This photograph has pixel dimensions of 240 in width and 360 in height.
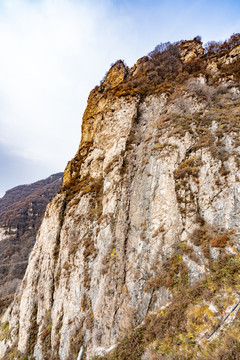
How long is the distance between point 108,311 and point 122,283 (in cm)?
202

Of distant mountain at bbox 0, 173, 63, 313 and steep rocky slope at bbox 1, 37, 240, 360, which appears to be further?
distant mountain at bbox 0, 173, 63, 313

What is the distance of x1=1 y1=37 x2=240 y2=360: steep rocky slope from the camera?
330 inches

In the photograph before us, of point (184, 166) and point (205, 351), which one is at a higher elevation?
point (184, 166)

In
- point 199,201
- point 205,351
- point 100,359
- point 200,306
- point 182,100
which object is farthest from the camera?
point 182,100

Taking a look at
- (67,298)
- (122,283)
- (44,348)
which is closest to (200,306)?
(122,283)

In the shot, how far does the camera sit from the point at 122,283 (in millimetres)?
11438

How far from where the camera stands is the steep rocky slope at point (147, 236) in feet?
27.5

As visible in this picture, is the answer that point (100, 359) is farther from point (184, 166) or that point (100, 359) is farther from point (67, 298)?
point (184, 166)

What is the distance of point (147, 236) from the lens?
12.3 meters

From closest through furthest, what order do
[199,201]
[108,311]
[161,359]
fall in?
[161,359], [108,311], [199,201]

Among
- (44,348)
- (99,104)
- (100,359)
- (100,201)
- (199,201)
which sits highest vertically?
(99,104)

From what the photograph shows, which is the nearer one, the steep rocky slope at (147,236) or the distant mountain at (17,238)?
the steep rocky slope at (147,236)

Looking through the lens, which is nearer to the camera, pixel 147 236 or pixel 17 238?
pixel 147 236

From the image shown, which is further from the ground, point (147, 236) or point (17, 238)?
point (147, 236)
